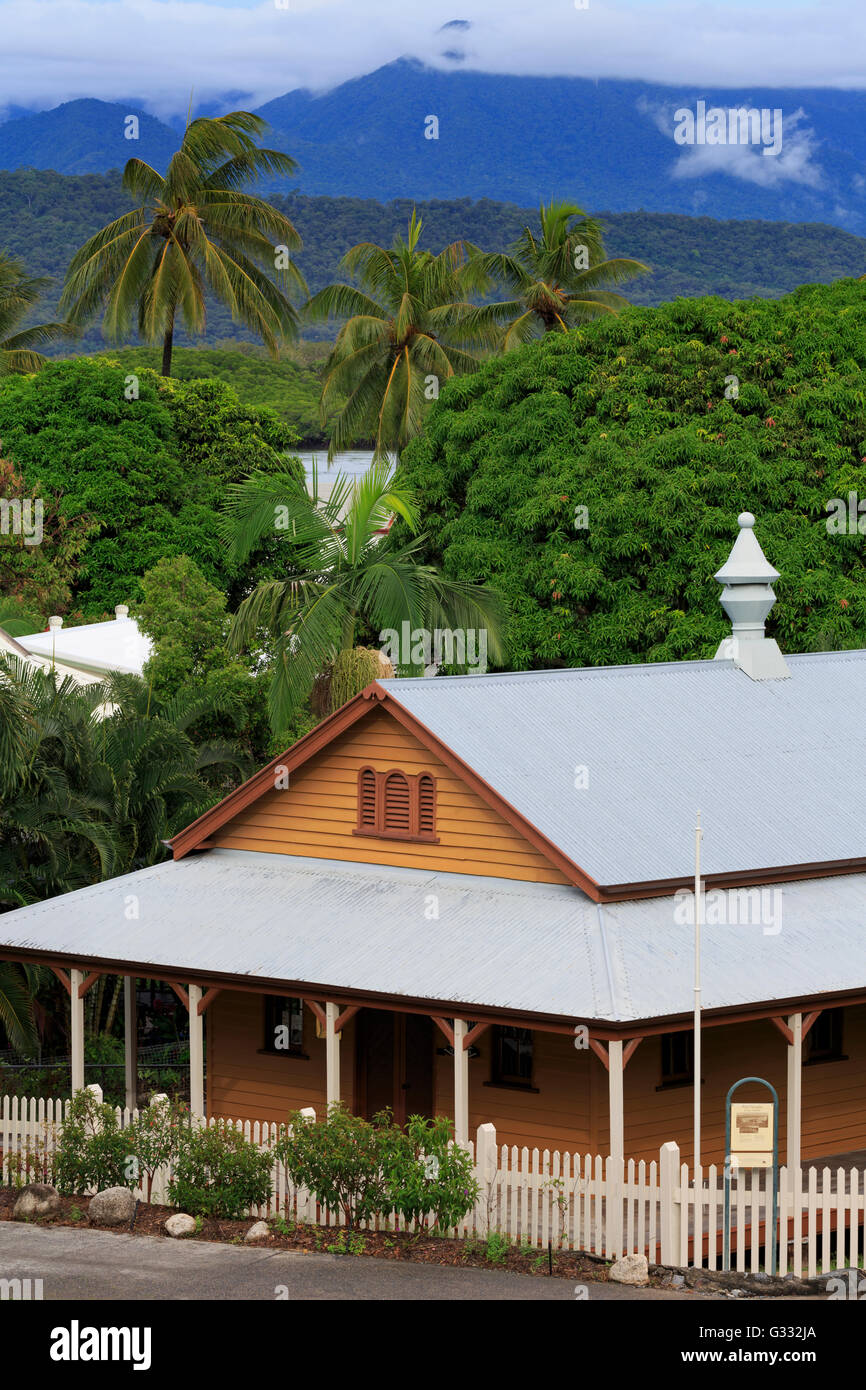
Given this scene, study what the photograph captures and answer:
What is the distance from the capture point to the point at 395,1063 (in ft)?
73.4

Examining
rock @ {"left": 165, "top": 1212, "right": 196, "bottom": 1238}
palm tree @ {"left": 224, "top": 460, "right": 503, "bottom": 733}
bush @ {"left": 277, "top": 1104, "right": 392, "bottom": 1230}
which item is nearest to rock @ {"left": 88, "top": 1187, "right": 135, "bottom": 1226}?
rock @ {"left": 165, "top": 1212, "right": 196, "bottom": 1238}

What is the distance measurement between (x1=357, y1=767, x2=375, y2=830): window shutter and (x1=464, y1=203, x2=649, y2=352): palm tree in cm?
3320

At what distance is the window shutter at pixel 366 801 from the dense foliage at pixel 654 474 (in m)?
12.3

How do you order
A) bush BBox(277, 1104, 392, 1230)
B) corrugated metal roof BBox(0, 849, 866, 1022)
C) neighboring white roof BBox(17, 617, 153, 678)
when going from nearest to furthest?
1. bush BBox(277, 1104, 392, 1230)
2. corrugated metal roof BBox(0, 849, 866, 1022)
3. neighboring white roof BBox(17, 617, 153, 678)

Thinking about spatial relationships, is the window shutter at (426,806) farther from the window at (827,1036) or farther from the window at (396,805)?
the window at (827,1036)

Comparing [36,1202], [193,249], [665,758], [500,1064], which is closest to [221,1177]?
[36,1202]

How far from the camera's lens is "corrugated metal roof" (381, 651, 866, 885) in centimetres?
2081

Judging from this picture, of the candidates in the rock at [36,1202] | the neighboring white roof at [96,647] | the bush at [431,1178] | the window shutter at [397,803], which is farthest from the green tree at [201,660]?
the bush at [431,1178]

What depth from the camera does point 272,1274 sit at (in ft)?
54.6

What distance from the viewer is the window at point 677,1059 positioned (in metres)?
20.8

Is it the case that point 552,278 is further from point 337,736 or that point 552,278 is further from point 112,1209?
point 112,1209

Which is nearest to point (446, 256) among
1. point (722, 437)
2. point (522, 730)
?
point (722, 437)

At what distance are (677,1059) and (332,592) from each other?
1087 cm

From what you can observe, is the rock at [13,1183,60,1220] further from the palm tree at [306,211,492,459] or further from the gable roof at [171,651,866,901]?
the palm tree at [306,211,492,459]
